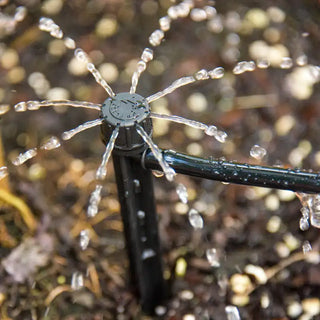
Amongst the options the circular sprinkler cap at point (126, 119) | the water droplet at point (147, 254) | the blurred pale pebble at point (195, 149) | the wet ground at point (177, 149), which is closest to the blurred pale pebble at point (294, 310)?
the wet ground at point (177, 149)

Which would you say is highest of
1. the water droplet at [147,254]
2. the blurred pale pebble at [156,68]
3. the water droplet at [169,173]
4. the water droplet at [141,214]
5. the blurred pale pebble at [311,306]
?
the water droplet at [169,173]

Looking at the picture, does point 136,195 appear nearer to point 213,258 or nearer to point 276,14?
point 213,258

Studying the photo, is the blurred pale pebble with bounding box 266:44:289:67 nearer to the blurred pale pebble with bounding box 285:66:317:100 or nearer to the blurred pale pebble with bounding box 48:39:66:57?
the blurred pale pebble with bounding box 285:66:317:100

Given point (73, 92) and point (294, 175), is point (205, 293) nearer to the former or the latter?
point (294, 175)

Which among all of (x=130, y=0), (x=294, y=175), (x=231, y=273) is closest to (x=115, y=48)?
(x=130, y=0)

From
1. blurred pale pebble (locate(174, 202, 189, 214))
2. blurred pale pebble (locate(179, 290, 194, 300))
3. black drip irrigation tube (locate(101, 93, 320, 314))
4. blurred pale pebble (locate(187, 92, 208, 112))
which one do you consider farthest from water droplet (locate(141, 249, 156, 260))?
blurred pale pebble (locate(187, 92, 208, 112))

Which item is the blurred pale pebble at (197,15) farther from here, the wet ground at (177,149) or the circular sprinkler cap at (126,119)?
the circular sprinkler cap at (126,119)

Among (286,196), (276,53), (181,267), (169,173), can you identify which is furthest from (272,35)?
(169,173)
